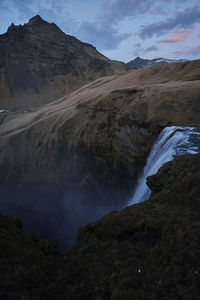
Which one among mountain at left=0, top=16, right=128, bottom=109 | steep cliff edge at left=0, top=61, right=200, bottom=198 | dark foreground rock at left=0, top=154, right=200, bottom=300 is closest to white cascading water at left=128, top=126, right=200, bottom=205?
steep cliff edge at left=0, top=61, right=200, bottom=198

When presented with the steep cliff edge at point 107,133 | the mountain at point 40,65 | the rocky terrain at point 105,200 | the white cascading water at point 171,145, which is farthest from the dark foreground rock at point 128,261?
the mountain at point 40,65

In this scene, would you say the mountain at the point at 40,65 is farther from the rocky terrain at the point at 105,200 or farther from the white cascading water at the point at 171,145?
the white cascading water at the point at 171,145

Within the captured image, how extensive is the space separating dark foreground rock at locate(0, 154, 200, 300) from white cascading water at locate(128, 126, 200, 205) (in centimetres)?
165

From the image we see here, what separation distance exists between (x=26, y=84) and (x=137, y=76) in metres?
31.0

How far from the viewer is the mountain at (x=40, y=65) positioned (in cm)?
3647

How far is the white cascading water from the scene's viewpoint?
4.64 m

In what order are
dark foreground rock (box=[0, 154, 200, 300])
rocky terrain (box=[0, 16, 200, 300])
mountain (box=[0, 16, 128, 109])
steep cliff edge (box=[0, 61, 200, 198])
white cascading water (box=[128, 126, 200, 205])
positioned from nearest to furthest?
dark foreground rock (box=[0, 154, 200, 300]), rocky terrain (box=[0, 16, 200, 300]), white cascading water (box=[128, 126, 200, 205]), steep cliff edge (box=[0, 61, 200, 198]), mountain (box=[0, 16, 128, 109])

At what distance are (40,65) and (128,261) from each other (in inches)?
1686

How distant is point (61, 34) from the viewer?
1774 inches

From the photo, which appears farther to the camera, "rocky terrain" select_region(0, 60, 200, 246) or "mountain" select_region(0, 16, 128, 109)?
"mountain" select_region(0, 16, 128, 109)

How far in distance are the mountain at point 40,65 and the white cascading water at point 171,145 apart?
31395 mm

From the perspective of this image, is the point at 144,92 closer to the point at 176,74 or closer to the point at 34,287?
the point at 176,74

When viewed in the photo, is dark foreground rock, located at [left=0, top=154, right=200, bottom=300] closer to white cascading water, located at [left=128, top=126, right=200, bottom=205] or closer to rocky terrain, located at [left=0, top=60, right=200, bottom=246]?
white cascading water, located at [left=128, top=126, right=200, bottom=205]

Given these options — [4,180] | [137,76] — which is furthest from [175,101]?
[4,180]
